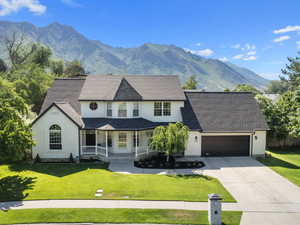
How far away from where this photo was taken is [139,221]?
10.3m

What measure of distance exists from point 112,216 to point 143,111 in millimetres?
12292

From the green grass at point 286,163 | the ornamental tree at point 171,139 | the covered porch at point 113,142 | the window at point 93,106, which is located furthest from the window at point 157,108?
the green grass at point 286,163

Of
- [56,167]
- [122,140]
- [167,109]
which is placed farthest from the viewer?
[167,109]

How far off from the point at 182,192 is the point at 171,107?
10189mm

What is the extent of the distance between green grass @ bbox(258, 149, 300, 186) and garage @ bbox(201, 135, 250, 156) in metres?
1.74

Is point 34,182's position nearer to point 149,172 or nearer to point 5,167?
point 5,167

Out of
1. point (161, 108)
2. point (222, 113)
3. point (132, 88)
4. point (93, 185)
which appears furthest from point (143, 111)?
point (93, 185)

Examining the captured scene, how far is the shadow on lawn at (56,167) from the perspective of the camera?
1698 centimetres

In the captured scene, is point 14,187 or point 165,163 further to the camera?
point 165,163

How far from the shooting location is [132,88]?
22016mm

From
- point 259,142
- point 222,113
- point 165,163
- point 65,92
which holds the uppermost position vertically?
point 65,92

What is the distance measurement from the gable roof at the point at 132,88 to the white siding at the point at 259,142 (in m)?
7.51

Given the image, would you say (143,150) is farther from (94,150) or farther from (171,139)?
(171,139)

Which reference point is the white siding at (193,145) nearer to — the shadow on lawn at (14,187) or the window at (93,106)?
the window at (93,106)
